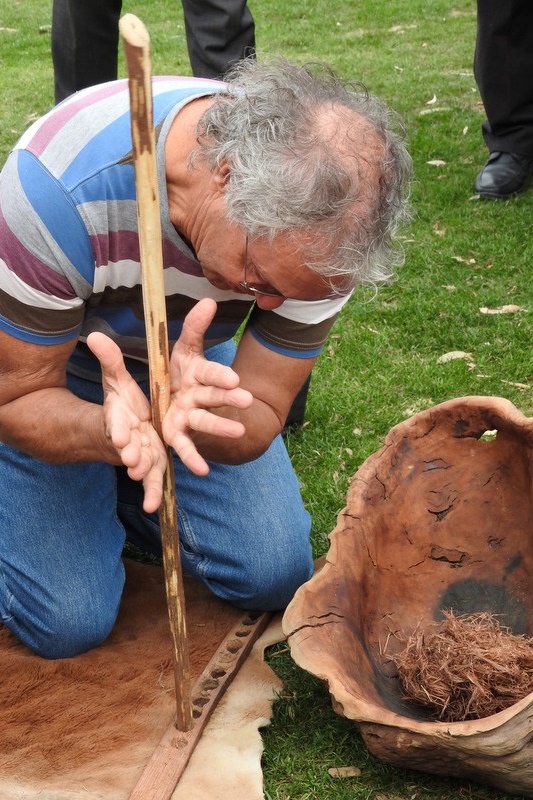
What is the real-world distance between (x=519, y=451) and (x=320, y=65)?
3.20 ft

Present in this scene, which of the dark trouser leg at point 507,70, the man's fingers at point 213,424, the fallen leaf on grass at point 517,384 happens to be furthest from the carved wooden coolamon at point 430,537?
the dark trouser leg at point 507,70

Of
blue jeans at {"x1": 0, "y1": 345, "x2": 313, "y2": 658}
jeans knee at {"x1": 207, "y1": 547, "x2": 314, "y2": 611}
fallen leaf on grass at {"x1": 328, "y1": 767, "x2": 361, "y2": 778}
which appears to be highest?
blue jeans at {"x1": 0, "y1": 345, "x2": 313, "y2": 658}

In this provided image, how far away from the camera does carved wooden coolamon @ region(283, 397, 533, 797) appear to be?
217 centimetres

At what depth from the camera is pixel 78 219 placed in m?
1.91

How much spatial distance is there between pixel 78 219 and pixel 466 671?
1.12 meters

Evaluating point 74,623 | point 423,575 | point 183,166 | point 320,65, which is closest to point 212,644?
point 74,623

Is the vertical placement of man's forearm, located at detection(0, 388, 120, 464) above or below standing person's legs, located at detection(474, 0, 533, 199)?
above

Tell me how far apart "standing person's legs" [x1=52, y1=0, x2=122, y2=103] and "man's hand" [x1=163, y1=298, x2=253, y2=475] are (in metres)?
2.63

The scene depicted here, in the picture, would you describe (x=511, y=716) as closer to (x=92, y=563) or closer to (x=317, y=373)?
(x=92, y=563)

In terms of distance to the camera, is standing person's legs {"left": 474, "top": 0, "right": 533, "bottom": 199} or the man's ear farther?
standing person's legs {"left": 474, "top": 0, "right": 533, "bottom": 199}

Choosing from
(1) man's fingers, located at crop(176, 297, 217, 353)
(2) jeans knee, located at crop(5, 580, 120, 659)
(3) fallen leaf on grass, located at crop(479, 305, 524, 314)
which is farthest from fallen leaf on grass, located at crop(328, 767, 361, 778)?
(3) fallen leaf on grass, located at crop(479, 305, 524, 314)

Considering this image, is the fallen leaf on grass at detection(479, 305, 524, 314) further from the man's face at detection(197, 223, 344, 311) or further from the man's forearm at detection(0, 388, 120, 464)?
the man's forearm at detection(0, 388, 120, 464)

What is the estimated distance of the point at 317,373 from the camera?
350 centimetres

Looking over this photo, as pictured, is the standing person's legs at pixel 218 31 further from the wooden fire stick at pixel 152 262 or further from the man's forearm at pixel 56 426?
the wooden fire stick at pixel 152 262
